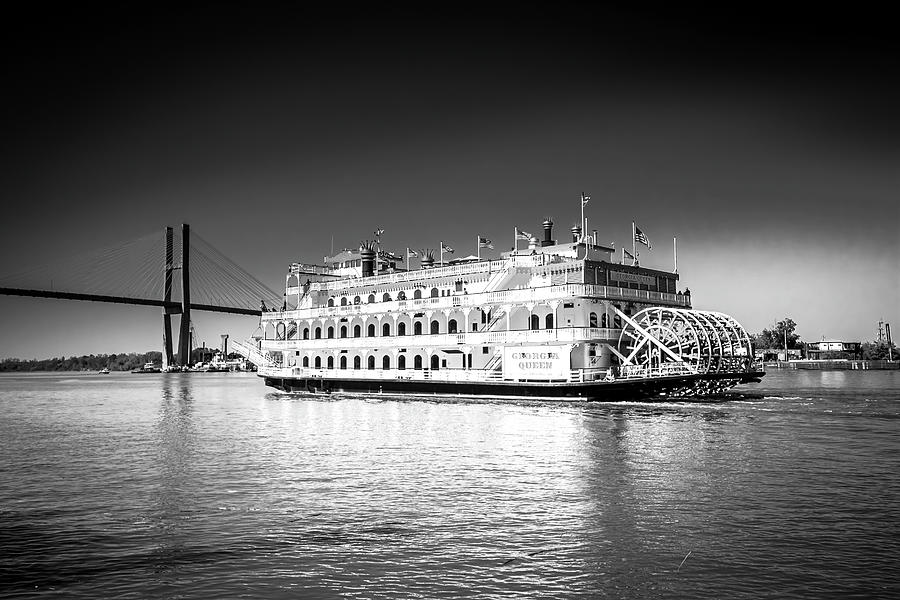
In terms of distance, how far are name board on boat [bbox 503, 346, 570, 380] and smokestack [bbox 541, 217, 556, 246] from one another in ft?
42.0

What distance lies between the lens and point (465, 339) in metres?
54.4

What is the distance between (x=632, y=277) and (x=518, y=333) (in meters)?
9.62

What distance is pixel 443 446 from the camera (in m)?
30.2

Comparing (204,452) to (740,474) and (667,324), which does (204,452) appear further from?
(667,324)

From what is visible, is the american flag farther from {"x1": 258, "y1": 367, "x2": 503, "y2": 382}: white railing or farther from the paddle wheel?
{"x1": 258, "y1": 367, "x2": 503, "y2": 382}: white railing

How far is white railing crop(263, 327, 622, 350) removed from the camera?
47812 mm

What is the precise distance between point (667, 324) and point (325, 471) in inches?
1229

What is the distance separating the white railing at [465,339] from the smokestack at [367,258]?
783 centimetres

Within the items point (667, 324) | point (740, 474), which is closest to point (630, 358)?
point (667, 324)

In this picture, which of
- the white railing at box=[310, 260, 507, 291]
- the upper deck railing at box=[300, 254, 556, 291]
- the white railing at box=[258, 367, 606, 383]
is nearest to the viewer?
the white railing at box=[258, 367, 606, 383]

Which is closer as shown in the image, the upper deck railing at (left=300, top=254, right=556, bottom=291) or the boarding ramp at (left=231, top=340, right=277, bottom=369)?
the upper deck railing at (left=300, top=254, right=556, bottom=291)

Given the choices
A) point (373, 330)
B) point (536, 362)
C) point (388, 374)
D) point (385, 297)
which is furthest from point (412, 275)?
point (536, 362)

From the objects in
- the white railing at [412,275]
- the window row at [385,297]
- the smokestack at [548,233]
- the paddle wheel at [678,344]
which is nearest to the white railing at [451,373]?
the paddle wheel at [678,344]

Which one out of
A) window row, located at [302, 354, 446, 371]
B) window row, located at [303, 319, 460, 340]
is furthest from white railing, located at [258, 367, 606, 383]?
window row, located at [303, 319, 460, 340]
